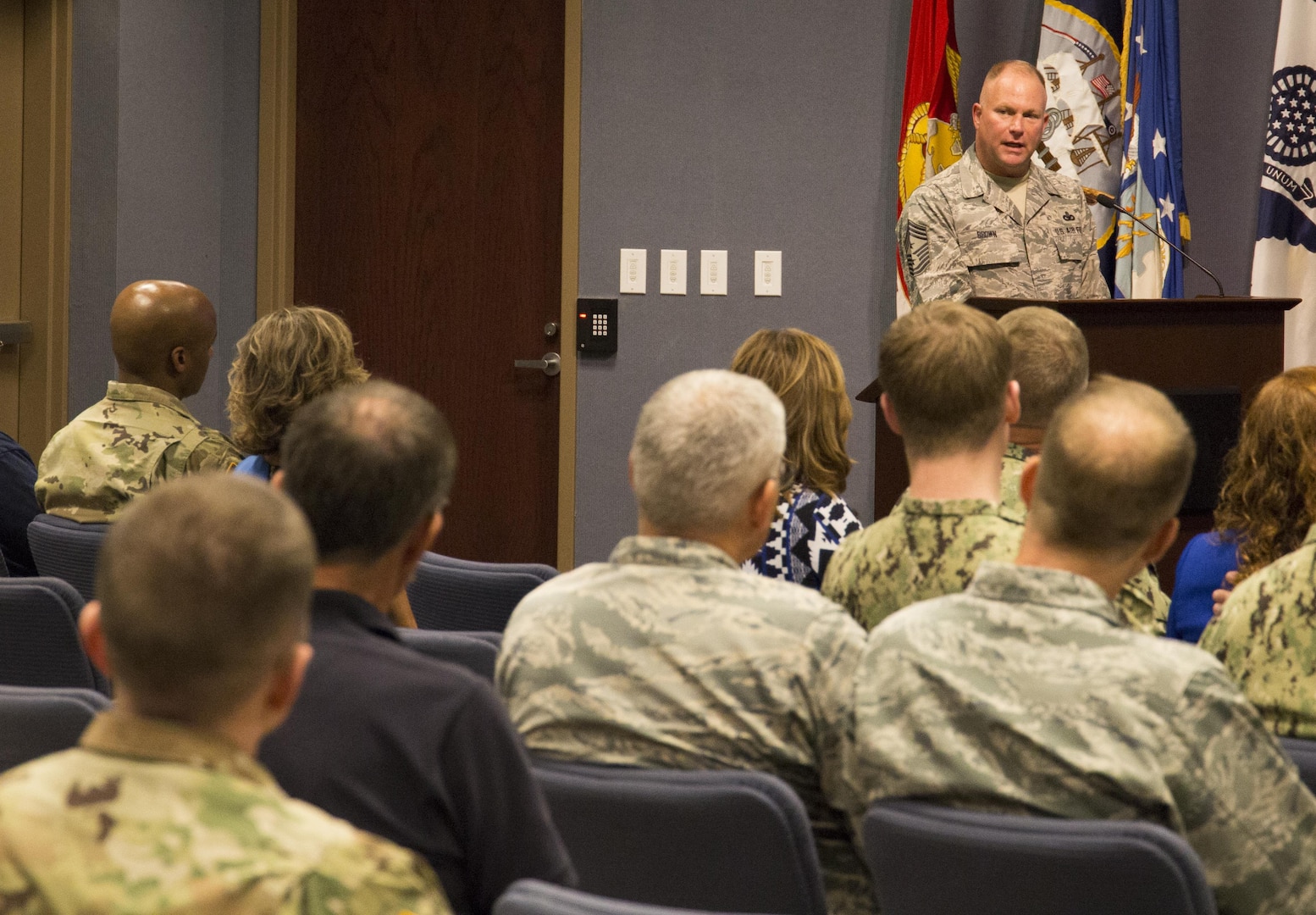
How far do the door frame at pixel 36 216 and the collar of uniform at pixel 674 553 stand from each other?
387 cm

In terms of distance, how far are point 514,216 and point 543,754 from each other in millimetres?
4490

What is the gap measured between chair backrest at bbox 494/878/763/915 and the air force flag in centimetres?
483

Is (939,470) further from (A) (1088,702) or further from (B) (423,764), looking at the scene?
(B) (423,764)

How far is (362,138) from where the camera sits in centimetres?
608

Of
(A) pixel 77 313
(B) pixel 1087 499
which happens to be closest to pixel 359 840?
(B) pixel 1087 499

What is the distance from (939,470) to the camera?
224 cm

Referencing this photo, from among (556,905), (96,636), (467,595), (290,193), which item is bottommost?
(467,595)

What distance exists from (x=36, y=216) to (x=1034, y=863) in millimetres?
4645

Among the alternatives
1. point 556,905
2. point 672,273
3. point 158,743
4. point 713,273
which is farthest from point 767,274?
point 158,743

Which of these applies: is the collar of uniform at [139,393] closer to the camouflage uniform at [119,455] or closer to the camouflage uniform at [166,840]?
the camouflage uniform at [119,455]

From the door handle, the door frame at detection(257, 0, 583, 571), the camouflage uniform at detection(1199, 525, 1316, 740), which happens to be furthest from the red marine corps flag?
the camouflage uniform at detection(1199, 525, 1316, 740)

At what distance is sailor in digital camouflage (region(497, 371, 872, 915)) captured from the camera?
5.57ft

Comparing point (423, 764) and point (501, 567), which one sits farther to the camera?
point (501, 567)

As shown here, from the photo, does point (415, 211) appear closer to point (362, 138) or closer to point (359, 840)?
point (362, 138)
